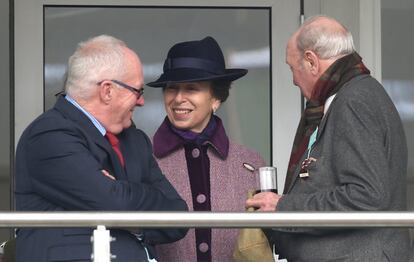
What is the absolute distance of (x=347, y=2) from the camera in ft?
23.5

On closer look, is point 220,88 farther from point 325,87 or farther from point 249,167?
point 325,87

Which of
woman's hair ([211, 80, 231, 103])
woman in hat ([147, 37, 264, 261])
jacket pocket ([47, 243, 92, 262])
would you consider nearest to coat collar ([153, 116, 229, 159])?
woman in hat ([147, 37, 264, 261])

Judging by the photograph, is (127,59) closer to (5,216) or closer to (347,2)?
(5,216)

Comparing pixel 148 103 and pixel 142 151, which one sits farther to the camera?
pixel 148 103

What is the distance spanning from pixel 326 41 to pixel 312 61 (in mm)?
87

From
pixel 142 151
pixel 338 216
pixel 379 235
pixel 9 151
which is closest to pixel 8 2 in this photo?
pixel 9 151

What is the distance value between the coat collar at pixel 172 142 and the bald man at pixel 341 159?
1.84 feet

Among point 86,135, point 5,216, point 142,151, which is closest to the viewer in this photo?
point 5,216

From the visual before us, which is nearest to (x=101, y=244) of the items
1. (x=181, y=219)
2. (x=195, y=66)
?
(x=181, y=219)

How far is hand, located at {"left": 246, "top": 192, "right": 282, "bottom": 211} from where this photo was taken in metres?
4.68

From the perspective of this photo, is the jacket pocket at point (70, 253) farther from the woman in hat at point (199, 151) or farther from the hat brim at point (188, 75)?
the hat brim at point (188, 75)

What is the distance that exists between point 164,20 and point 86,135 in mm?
2842

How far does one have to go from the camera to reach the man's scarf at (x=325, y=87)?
4.69 m

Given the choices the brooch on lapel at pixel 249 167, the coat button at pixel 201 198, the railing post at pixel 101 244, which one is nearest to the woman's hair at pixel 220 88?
the brooch on lapel at pixel 249 167
